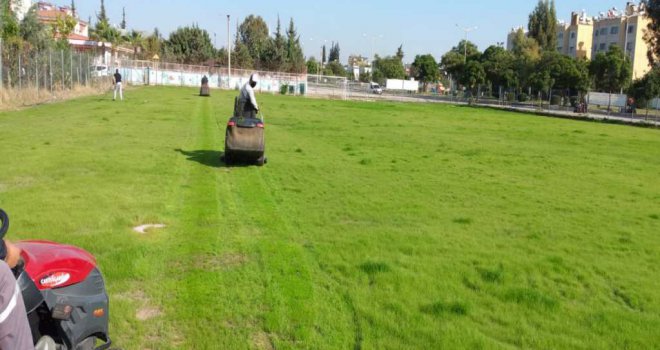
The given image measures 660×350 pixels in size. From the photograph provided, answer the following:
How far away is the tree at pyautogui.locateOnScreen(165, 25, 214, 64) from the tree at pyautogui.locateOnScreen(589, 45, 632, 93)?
53680 mm

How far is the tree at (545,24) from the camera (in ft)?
327

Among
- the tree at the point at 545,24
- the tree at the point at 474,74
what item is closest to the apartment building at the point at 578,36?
the tree at the point at 545,24

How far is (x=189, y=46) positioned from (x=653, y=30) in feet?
206

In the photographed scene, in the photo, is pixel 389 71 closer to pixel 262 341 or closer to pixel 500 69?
pixel 500 69

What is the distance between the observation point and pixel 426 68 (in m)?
117

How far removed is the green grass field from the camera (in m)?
5.23

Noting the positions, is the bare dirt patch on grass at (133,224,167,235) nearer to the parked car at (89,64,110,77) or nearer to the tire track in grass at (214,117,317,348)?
the tire track in grass at (214,117,317,348)

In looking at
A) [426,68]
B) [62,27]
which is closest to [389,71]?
[426,68]

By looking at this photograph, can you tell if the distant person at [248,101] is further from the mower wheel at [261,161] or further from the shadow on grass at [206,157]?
the shadow on grass at [206,157]

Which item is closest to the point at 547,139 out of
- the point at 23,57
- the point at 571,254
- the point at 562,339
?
the point at 571,254

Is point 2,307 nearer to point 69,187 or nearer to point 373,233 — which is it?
point 373,233

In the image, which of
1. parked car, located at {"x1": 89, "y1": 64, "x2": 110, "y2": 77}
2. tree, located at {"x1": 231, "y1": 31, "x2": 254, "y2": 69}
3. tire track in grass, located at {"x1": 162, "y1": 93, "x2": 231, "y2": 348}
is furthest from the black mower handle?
tree, located at {"x1": 231, "y1": 31, "x2": 254, "y2": 69}

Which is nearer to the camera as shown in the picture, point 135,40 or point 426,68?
point 135,40

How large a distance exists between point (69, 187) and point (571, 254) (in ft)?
25.7
